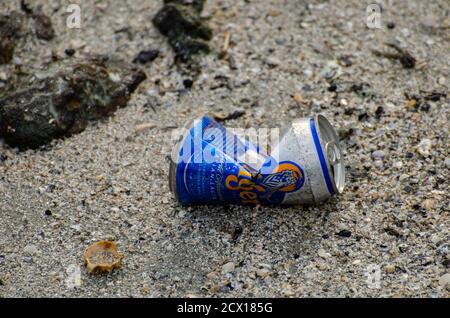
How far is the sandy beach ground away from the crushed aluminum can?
10 centimetres

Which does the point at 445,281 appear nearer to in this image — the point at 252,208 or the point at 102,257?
the point at 252,208

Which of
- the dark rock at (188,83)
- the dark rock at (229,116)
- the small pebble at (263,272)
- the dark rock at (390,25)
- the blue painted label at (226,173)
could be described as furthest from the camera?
the dark rock at (390,25)

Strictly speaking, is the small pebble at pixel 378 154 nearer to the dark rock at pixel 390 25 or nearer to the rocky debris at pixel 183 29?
the dark rock at pixel 390 25

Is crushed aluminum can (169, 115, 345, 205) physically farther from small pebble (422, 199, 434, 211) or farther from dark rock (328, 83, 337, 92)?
dark rock (328, 83, 337, 92)

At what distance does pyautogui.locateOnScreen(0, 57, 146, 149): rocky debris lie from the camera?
320cm

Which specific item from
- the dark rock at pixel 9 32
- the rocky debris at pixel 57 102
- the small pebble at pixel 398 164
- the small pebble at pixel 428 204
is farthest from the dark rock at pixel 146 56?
the small pebble at pixel 428 204

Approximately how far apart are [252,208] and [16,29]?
1793 mm

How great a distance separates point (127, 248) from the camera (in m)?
2.74

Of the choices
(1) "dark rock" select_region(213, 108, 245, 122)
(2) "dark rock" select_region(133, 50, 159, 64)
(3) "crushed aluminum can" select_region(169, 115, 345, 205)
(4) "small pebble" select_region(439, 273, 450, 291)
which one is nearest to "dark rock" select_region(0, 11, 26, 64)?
(2) "dark rock" select_region(133, 50, 159, 64)

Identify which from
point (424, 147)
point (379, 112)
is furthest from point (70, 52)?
point (424, 147)

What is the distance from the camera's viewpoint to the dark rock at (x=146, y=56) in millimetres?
3625

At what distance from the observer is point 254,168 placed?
273 centimetres

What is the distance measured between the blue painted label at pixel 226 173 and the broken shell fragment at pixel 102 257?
36 cm
